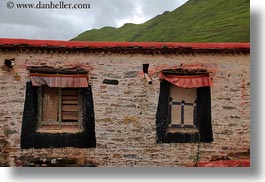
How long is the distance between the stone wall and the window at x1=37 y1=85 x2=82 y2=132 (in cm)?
24

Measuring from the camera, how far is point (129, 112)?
18.2 feet

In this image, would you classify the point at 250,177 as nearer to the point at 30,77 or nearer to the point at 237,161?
the point at 237,161

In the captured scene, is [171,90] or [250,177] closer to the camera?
[250,177]

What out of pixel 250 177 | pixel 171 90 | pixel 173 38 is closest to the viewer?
pixel 250 177

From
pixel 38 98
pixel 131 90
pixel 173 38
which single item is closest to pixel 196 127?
pixel 131 90

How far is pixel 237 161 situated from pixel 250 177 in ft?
1.14

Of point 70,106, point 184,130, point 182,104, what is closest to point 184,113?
point 182,104

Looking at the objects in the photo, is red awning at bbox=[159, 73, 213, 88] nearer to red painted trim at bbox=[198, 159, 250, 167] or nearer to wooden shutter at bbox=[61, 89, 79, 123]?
red painted trim at bbox=[198, 159, 250, 167]

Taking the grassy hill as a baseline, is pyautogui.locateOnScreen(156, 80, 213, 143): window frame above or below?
below

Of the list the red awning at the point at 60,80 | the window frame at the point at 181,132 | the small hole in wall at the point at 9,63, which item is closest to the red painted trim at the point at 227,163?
the window frame at the point at 181,132

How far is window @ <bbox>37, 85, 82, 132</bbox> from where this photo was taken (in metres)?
5.50

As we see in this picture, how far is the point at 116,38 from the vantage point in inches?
229

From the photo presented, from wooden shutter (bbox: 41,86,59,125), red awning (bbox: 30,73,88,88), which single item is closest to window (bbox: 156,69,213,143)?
red awning (bbox: 30,73,88,88)

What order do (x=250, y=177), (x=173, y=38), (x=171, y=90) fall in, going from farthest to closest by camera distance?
1. (x=173, y=38)
2. (x=171, y=90)
3. (x=250, y=177)
